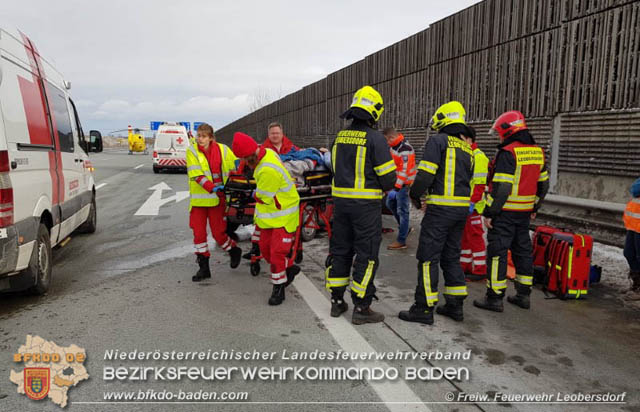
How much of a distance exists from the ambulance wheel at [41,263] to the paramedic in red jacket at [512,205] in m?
4.43

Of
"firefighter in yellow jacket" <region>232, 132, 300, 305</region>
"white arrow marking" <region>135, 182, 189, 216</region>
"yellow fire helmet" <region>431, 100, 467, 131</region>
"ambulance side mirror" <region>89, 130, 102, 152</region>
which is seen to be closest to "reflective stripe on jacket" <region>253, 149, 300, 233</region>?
"firefighter in yellow jacket" <region>232, 132, 300, 305</region>

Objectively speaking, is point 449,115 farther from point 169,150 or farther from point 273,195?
point 169,150

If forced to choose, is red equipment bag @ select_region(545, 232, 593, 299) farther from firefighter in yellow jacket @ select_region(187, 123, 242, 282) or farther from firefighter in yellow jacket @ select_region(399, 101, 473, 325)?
firefighter in yellow jacket @ select_region(187, 123, 242, 282)

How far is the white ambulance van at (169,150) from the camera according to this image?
21.1m

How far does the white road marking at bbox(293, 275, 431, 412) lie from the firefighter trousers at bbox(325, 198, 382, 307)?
0.86 ft

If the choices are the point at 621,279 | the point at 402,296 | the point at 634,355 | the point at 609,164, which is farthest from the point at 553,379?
the point at 609,164

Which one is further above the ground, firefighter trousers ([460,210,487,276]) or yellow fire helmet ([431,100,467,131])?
yellow fire helmet ([431,100,467,131])

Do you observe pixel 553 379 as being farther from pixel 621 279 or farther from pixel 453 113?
pixel 621 279

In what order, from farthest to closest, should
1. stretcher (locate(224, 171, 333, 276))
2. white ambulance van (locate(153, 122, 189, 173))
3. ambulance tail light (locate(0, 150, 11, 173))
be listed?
Result: white ambulance van (locate(153, 122, 189, 173)), stretcher (locate(224, 171, 333, 276)), ambulance tail light (locate(0, 150, 11, 173))

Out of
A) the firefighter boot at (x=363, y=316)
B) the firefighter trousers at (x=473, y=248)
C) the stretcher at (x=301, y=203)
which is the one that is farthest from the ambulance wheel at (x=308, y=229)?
the firefighter boot at (x=363, y=316)

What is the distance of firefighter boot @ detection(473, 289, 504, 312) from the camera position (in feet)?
14.6

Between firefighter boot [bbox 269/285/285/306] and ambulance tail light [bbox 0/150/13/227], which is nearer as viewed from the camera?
ambulance tail light [bbox 0/150/13/227]

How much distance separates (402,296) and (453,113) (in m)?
1.99

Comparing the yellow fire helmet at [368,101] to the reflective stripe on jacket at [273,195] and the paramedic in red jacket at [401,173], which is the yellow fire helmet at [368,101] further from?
the paramedic in red jacket at [401,173]
